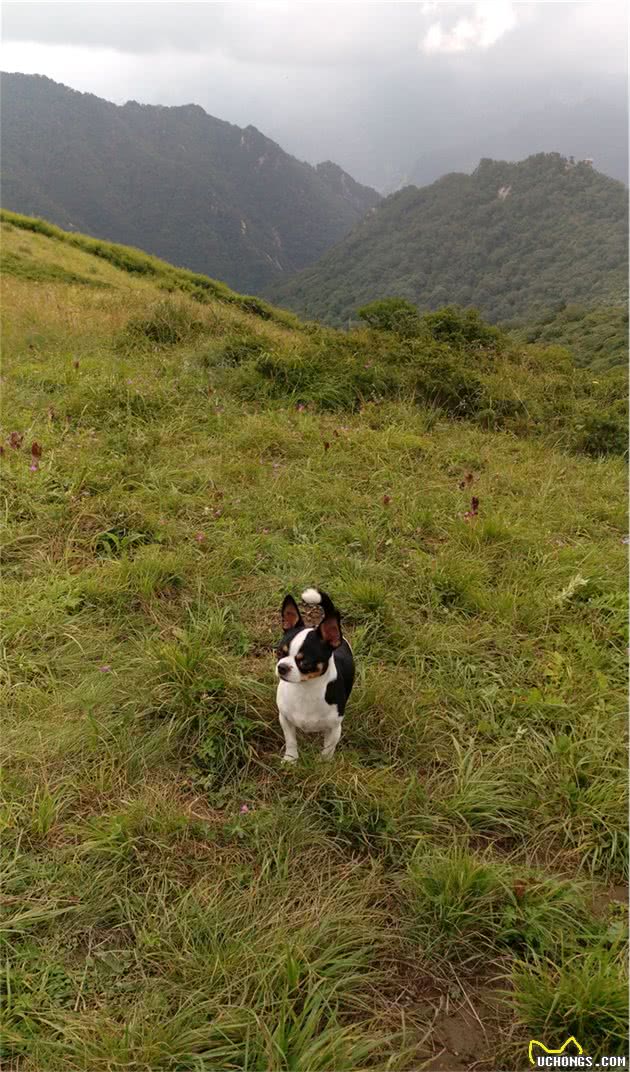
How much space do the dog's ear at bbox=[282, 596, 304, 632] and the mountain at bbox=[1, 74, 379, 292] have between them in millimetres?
131341

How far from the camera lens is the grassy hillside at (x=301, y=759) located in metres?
1.78

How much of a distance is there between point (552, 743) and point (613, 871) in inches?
23.9

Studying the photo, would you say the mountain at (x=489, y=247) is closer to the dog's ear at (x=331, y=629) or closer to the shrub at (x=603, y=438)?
the shrub at (x=603, y=438)

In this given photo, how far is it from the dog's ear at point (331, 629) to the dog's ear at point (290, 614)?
0.61 ft

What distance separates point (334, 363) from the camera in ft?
25.2

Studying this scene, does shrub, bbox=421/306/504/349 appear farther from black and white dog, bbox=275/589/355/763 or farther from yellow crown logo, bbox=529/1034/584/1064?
yellow crown logo, bbox=529/1034/584/1064

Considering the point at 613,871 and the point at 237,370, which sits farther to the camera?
the point at 237,370

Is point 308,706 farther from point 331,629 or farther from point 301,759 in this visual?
point 331,629

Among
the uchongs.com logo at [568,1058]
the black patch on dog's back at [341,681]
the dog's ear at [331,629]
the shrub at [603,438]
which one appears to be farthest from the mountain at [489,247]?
the uchongs.com logo at [568,1058]

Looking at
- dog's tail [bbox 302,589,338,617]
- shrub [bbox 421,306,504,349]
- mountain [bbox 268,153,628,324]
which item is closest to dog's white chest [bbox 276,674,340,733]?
dog's tail [bbox 302,589,338,617]

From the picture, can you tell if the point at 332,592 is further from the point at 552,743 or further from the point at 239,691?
the point at 552,743

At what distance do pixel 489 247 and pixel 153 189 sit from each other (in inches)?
5005

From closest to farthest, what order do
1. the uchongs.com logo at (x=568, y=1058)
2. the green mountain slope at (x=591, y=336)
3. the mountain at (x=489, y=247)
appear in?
the uchongs.com logo at (x=568, y=1058) → the green mountain slope at (x=591, y=336) → the mountain at (x=489, y=247)

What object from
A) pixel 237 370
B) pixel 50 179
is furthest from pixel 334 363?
pixel 50 179
